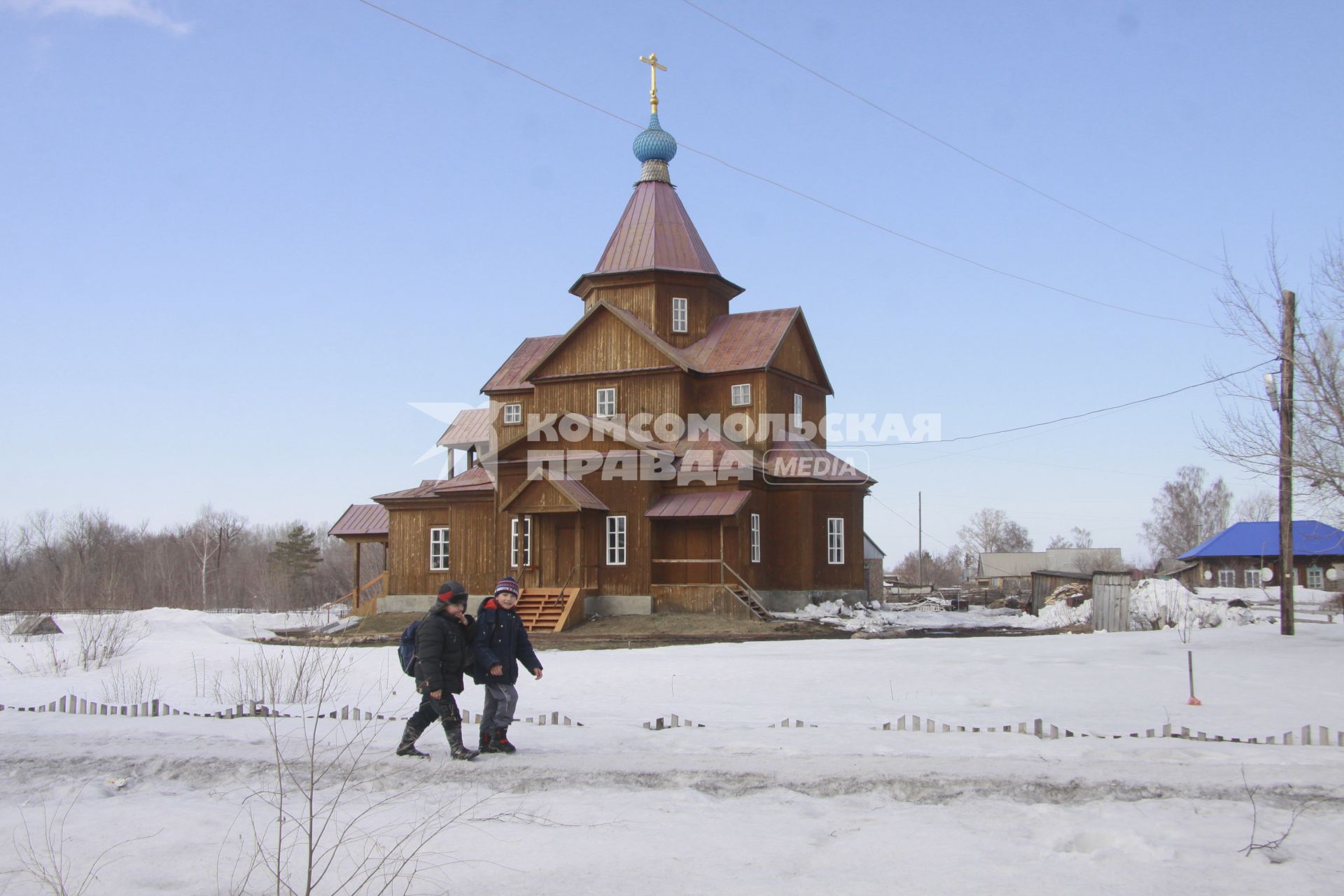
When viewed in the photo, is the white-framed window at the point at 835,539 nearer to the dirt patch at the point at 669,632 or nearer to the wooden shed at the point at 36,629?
Result: the dirt patch at the point at 669,632

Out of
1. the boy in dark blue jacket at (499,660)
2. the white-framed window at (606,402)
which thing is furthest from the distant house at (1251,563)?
the boy in dark blue jacket at (499,660)

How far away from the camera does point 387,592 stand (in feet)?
103

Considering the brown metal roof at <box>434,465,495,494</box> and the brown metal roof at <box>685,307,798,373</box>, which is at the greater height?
the brown metal roof at <box>685,307,798,373</box>

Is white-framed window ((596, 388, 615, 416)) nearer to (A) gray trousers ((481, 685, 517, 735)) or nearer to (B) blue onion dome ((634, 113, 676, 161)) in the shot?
(B) blue onion dome ((634, 113, 676, 161))

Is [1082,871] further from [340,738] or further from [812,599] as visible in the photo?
[812,599]

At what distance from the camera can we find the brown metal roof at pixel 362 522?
112ft

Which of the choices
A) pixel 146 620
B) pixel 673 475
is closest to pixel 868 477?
pixel 673 475

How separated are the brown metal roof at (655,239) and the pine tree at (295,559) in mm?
35973

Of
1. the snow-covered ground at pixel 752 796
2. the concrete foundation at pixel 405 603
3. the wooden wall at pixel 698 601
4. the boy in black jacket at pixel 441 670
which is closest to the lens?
the snow-covered ground at pixel 752 796

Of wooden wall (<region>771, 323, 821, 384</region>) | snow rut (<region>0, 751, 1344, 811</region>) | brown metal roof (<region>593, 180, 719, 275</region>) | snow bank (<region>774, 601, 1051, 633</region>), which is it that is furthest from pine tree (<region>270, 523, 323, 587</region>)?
snow rut (<region>0, 751, 1344, 811</region>)

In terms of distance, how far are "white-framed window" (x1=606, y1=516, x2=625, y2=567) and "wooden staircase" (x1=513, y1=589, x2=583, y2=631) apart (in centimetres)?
145

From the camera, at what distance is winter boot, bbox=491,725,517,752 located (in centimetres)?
941

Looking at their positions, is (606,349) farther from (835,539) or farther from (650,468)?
(835,539)

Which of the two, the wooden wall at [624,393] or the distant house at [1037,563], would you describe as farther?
the distant house at [1037,563]
